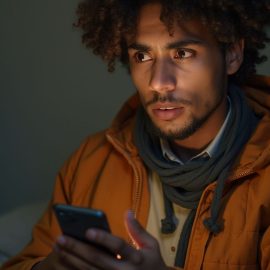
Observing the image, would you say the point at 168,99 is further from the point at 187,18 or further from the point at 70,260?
the point at 70,260

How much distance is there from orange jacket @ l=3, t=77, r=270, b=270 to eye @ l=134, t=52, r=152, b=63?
0.16 meters

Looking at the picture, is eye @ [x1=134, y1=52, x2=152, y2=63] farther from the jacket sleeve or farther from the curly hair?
the jacket sleeve

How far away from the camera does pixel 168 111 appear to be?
3.49 ft

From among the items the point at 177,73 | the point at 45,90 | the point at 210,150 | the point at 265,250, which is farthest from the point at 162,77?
the point at 45,90

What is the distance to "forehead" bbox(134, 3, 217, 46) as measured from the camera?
41.3 inches

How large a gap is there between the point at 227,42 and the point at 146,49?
0.17 m

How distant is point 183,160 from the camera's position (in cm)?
117

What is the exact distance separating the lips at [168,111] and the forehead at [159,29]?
5.2 inches

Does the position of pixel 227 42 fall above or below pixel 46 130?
above

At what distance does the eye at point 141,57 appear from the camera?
110 cm

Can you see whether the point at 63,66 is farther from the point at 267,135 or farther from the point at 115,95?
the point at 267,135

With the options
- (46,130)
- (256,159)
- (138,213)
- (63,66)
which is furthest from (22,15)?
(256,159)

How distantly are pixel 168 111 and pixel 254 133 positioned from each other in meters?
0.18

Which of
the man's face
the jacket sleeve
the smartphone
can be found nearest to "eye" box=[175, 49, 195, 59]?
the man's face
